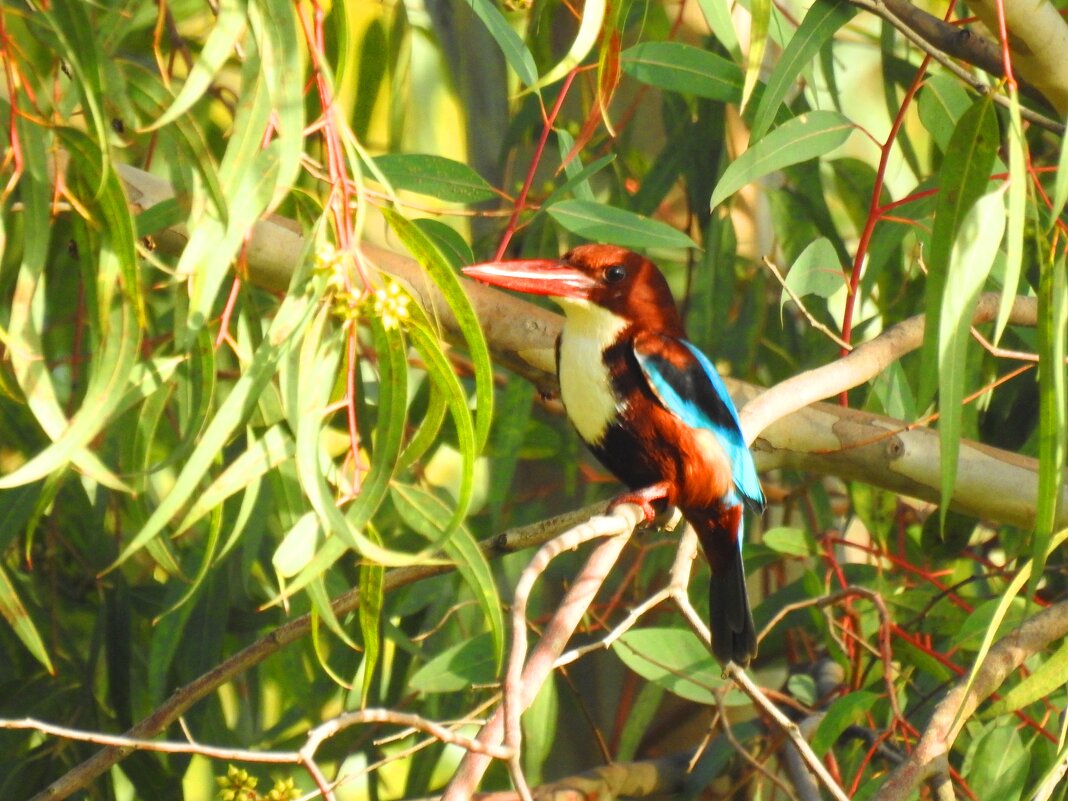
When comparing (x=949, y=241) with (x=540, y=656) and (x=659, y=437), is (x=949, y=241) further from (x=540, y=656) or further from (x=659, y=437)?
(x=659, y=437)

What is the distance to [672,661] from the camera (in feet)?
6.81

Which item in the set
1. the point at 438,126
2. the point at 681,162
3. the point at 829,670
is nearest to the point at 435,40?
the point at 438,126

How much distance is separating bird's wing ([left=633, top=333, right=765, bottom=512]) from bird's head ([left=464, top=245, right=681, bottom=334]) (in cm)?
7

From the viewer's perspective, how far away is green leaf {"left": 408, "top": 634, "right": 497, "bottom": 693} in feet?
6.74

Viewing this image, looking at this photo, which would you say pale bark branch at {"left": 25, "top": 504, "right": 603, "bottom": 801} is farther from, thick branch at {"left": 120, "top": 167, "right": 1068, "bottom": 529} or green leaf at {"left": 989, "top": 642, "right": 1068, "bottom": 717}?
green leaf at {"left": 989, "top": 642, "right": 1068, "bottom": 717}

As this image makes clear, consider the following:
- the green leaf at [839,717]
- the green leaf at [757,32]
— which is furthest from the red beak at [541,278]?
the green leaf at [839,717]

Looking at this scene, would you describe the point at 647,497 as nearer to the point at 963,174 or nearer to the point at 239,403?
the point at 963,174

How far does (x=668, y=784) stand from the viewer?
8.32 ft

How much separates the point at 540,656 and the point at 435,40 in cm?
178

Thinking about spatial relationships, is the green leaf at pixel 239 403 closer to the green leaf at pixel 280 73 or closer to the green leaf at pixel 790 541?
the green leaf at pixel 280 73

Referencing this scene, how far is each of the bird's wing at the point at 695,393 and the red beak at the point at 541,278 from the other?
0.12m

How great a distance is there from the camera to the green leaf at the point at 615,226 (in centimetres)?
188

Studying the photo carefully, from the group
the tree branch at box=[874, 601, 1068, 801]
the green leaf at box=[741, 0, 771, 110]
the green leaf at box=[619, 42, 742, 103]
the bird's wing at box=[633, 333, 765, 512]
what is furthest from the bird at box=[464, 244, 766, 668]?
the green leaf at box=[741, 0, 771, 110]

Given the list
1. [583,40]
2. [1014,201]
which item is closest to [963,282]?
[1014,201]
